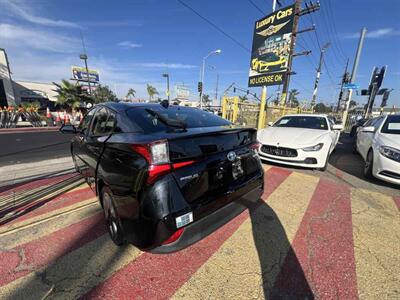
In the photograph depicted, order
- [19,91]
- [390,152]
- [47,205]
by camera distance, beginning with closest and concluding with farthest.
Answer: [47,205], [390,152], [19,91]

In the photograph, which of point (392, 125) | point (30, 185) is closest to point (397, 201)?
point (392, 125)

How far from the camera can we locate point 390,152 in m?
3.92

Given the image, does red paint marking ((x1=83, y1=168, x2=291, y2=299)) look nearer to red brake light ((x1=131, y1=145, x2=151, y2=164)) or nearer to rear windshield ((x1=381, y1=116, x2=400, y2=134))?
red brake light ((x1=131, y1=145, x2=151, y2=164))

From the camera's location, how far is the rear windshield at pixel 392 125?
463 centimetres

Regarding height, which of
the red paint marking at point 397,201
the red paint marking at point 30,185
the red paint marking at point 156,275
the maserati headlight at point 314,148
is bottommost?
the red paint marking at point 30,185

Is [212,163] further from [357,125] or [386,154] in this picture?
[357,125]

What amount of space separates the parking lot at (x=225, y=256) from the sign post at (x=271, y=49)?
6928mm

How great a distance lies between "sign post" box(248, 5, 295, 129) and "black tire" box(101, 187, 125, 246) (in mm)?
8633

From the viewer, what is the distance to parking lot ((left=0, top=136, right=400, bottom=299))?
1767mm

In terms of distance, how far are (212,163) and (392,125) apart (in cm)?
529

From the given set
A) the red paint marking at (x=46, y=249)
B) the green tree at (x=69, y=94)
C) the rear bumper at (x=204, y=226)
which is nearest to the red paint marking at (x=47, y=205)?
the red paint marking at (x=46, y=249)

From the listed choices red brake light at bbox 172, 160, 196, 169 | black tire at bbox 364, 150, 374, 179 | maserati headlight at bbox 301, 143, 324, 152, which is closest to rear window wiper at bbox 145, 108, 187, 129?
red brake light at bbox 172, 160, 196, 169

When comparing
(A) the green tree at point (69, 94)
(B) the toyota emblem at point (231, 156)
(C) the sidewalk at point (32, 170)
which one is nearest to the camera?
(B) the toyota emblem at point (231, 156)

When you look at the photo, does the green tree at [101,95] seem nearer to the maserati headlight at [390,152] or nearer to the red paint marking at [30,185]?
the red paint marking at [30,185]
